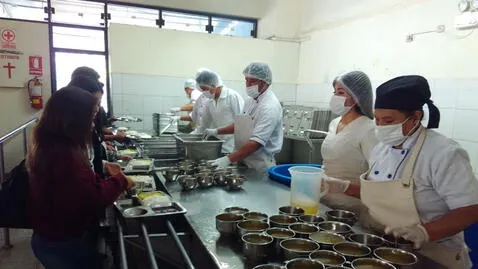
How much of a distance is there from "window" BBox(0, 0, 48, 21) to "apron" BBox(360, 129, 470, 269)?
5.41 metres

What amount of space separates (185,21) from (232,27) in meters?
0.83

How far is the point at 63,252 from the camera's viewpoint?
1581 mm

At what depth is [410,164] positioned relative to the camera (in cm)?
131

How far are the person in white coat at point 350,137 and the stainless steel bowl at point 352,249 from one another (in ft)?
2.07

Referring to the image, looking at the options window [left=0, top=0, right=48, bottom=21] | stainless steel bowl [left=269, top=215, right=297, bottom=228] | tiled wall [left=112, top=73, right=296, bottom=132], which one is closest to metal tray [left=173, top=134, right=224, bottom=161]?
stainless steel bowl [left=269, top=215, right=297, bottom=228]

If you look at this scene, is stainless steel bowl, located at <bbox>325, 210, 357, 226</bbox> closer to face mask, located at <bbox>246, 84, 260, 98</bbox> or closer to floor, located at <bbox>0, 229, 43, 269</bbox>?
face mask, located at <bbox>246, 84, 260, 98</bbox>

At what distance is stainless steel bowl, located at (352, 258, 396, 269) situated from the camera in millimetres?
1043

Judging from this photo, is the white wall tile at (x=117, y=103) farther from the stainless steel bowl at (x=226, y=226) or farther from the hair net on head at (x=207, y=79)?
the stainless steel bowl at (x=226, y=226)

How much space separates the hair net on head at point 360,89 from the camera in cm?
180

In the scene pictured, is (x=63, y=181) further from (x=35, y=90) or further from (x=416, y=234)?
(x=35, y=90)

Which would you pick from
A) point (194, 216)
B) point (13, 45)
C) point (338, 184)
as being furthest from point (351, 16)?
point (13, 45)

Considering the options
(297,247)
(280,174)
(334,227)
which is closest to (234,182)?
(280,174)

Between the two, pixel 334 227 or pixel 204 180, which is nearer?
pixel 334 227

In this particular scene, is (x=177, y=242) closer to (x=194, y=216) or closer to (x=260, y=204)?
(x=194, y=216)
